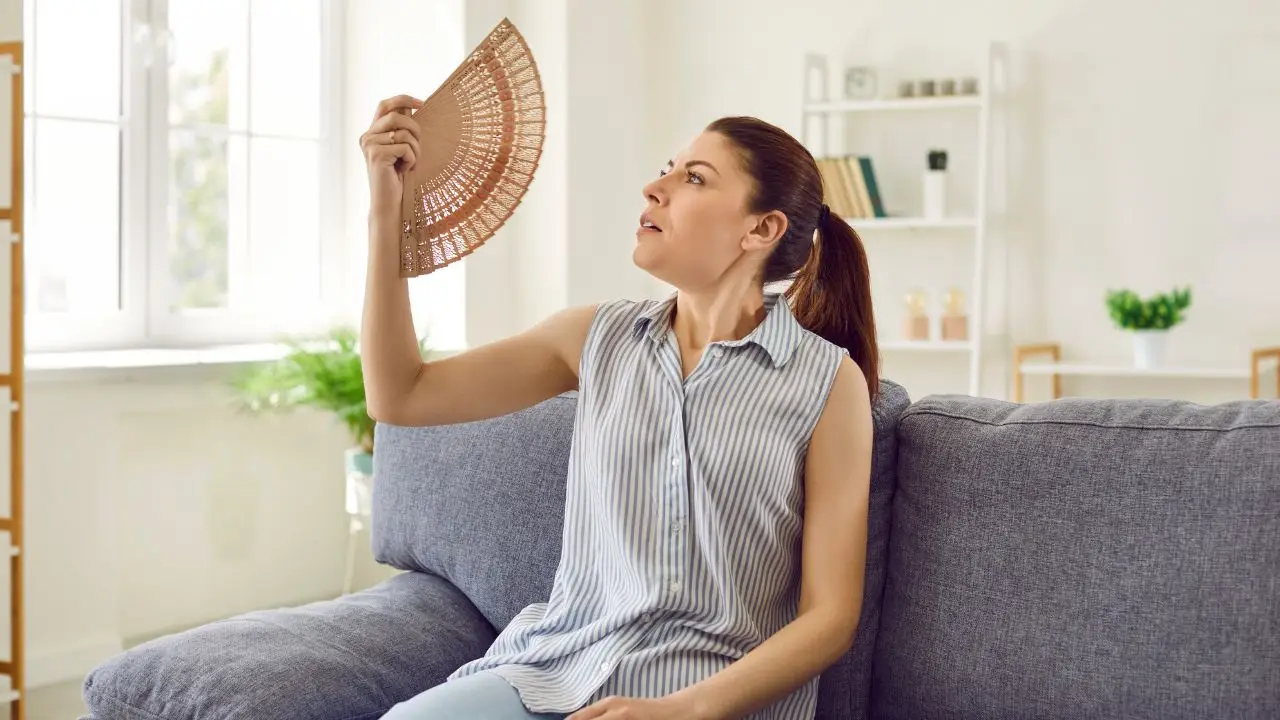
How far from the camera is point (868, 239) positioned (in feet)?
15.4

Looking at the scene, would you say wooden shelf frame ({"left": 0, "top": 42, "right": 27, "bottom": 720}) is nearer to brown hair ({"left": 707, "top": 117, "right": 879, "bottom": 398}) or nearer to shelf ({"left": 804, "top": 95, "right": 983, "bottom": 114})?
brown hair ({"left": 707, "top": 117, "right": 879, "bottom": 398})

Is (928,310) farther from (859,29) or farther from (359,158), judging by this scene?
(359,158)

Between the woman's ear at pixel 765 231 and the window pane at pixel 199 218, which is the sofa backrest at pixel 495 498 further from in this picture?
the window pane at pixel 199 218

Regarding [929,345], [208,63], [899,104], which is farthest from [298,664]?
[899,104]

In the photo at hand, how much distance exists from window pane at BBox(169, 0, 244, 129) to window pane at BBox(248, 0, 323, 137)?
0.06 m

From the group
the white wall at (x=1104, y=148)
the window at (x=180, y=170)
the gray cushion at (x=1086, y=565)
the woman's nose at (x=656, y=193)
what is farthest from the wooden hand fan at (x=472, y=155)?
the white wall at (x=1104, y=148)

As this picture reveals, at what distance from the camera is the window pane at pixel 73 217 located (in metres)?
3.43

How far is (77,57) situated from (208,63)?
44 centimetres

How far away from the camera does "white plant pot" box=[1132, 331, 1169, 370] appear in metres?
4.04

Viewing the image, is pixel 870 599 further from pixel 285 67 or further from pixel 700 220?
pixel 285 67

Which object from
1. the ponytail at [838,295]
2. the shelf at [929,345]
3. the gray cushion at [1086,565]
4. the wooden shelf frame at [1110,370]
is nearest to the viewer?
the gray cushion at [1086,565]

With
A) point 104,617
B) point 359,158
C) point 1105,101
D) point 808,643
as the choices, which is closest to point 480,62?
point 808,643

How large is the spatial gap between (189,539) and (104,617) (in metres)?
0.32

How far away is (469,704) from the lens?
4.73 ft
